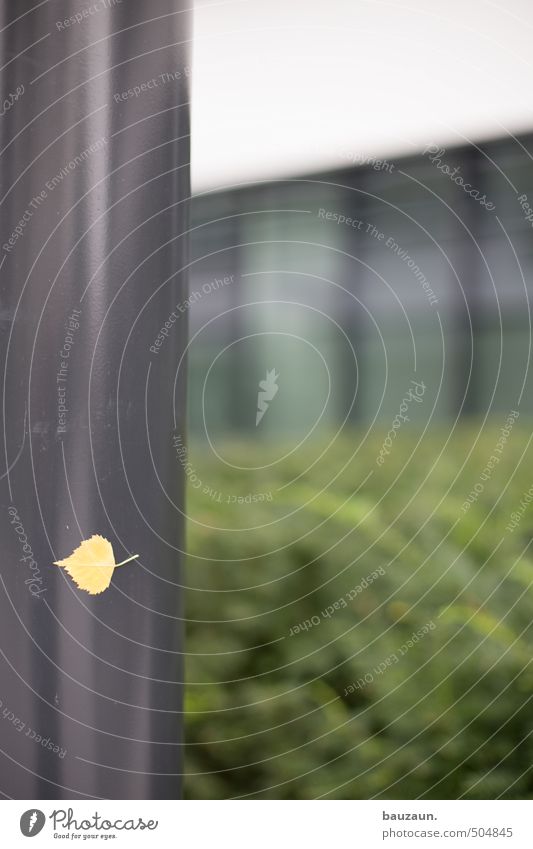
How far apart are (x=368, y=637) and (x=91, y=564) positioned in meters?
0.24

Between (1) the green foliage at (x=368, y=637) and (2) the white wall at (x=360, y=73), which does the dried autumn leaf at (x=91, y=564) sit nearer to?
(1) the green foliage at (x=368, y=637)

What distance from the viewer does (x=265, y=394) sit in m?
0.69

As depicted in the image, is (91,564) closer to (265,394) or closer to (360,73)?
(265,394)

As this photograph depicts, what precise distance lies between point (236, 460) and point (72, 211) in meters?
0.26

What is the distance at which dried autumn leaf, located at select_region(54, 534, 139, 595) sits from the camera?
52 centimetres

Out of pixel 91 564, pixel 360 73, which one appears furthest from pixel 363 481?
pixel 360 73

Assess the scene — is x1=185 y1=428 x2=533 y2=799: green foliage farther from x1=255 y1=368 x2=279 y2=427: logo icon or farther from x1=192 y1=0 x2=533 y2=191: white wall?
x1=192 y1=0 x2=533 y2=191: white wall

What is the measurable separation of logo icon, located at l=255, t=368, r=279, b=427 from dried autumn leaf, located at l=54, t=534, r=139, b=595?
21 cm
